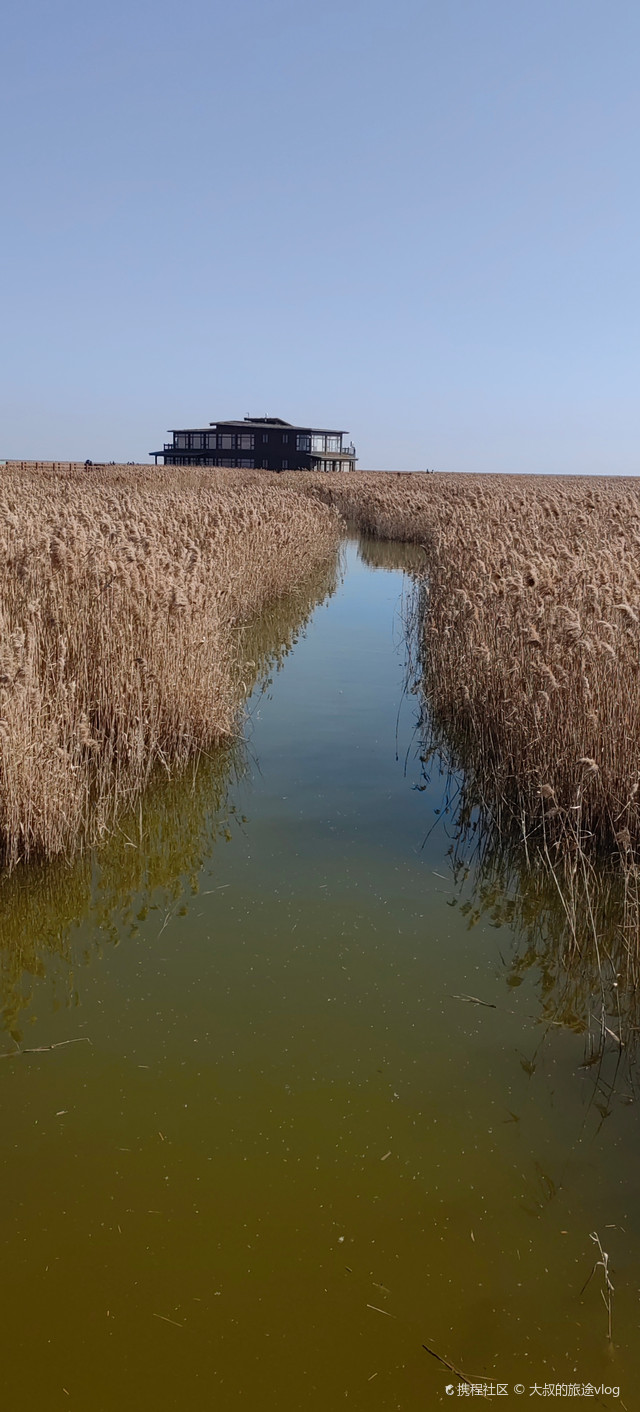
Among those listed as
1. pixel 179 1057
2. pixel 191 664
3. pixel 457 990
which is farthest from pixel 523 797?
pixel 179 1057

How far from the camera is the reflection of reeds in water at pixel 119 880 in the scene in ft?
15.4

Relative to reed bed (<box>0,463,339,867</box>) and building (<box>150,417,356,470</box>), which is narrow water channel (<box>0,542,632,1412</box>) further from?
building (<box>150,417,356,470</box>)

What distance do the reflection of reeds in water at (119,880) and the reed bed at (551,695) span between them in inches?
75.7

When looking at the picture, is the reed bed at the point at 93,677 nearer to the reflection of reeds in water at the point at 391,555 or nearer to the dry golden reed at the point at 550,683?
the dry golden reed at the point at 550,683

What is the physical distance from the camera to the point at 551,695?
257 inches

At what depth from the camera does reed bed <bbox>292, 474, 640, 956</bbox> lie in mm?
5852

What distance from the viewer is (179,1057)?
152 inches

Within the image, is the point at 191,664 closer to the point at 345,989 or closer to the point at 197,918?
the point at 197,918

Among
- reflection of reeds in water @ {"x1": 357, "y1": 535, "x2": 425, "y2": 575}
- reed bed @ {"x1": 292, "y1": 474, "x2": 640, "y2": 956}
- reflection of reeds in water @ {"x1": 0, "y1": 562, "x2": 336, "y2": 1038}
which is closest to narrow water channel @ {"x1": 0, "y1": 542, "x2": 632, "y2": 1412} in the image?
reflection of reeds in water @ {"x1": 0, "y1": 562, "x2": 336, "y2": 1038}

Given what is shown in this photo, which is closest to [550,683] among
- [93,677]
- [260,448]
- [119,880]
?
[119,880]

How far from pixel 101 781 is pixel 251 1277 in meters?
4.32

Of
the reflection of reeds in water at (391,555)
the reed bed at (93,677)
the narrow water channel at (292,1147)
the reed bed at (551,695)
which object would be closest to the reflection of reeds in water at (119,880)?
the narrow water channel at (292,1147)

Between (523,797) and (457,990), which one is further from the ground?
(523,797)

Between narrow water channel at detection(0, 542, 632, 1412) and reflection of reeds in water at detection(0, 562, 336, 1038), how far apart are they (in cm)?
2
